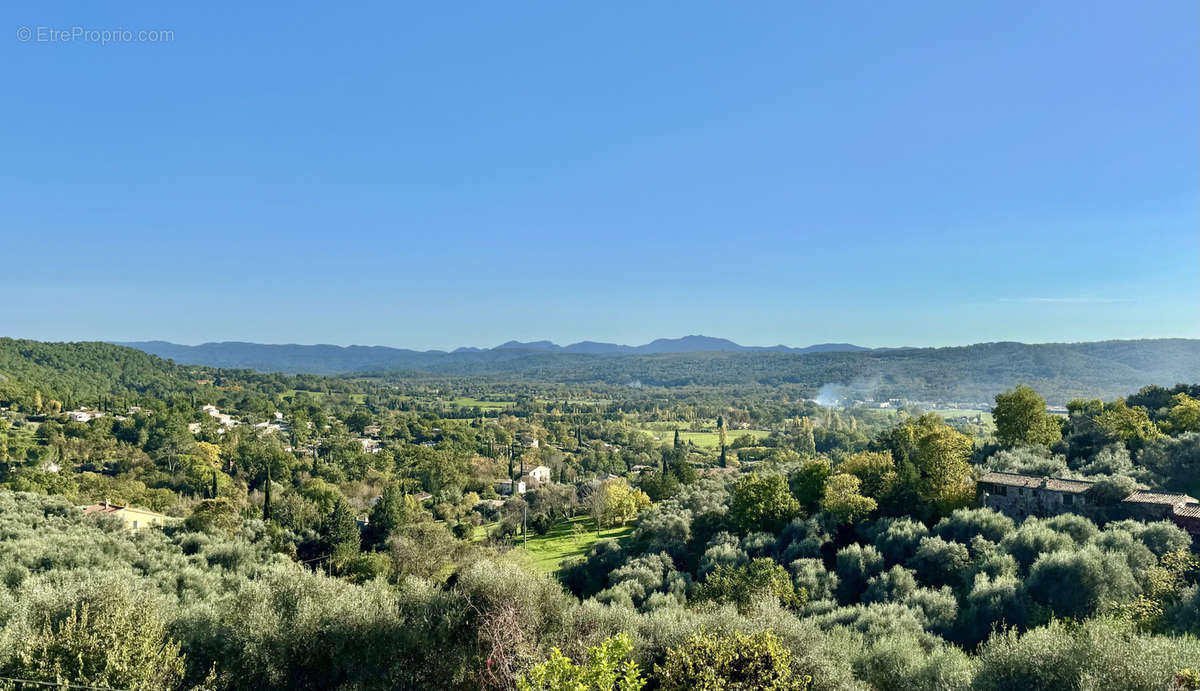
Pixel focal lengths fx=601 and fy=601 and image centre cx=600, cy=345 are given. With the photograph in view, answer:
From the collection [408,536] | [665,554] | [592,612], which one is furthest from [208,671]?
[408,536]

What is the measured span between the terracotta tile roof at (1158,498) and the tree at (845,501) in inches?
398

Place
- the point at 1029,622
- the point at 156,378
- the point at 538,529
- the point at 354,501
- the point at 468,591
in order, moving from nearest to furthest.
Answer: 1. the point at 468,591
2. the point at 1029,622
3. the point at 538,529
4. the point at 354,501
5. the point at 156,378

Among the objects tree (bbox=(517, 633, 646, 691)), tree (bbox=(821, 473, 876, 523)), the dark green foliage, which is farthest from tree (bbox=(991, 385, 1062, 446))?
tree (bbox=(517, 633, 646, 691))

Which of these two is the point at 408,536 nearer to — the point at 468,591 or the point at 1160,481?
the point at 468,591

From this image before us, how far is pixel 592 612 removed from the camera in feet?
51.3

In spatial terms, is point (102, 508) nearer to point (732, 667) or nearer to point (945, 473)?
point (732, 667)

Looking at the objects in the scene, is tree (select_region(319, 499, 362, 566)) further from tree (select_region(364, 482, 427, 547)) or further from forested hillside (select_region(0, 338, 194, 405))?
forested hillside (select_region(0, 338, 194, 405))

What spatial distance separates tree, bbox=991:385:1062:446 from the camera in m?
35.8

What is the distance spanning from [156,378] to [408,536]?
120299 millimetres

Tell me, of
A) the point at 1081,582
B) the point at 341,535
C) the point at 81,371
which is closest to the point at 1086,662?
the point at 1081,582

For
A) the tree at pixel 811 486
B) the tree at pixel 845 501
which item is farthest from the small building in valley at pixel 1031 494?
the tree at pixel 811 486

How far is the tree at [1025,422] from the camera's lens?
35.8 meters

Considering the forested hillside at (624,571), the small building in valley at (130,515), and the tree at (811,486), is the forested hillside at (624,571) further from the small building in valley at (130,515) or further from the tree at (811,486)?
the small building in valley at (130,515)

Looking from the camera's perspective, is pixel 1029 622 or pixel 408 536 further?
pixel 408 536
